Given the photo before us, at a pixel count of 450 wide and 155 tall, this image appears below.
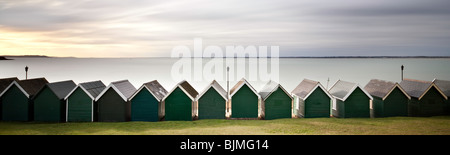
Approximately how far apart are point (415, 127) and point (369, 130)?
389 centimetres

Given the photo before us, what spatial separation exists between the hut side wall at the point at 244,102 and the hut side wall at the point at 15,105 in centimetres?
1682

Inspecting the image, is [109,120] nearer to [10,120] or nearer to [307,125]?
[10,120]

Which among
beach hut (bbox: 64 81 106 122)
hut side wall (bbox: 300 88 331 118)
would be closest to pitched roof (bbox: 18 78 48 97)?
beach hut (bbox: 64 81 106 122)

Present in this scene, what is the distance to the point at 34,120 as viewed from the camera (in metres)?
25.7

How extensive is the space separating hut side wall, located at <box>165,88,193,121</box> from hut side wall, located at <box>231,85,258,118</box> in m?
3.79

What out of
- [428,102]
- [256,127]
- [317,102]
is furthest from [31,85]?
[428,102]

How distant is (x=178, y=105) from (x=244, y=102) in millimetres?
5488

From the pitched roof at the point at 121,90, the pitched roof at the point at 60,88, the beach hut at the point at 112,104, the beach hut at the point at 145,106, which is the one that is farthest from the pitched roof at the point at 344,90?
the pitched roof at the point at 60,88

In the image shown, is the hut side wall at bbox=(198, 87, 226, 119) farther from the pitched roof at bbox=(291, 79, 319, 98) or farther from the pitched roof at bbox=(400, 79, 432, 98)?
the pitched roof at bbox=(400, 79, 432, 98)

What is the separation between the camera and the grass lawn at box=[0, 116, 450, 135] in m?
20.2

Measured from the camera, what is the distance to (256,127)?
71.9 feet

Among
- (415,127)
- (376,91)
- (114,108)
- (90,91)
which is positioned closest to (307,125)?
(415,127)

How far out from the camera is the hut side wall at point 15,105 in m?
25.4

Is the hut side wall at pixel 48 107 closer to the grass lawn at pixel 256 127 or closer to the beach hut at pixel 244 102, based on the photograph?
the grass lawn at pixel 256 127
